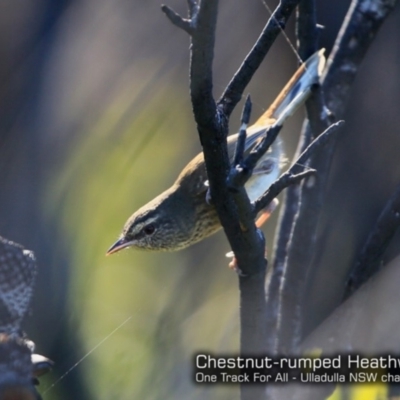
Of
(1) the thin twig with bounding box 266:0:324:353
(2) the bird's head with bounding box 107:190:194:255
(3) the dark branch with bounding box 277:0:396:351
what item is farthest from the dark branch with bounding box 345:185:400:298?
(2) the bird's head with bounding box 107:190:194:255

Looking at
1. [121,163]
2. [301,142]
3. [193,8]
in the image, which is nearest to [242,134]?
[193,8]

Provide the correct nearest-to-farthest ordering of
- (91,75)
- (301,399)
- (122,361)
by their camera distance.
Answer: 1. (301,399)
2. (122,361)
3. (91,75)

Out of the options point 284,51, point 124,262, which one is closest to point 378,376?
point 124,262

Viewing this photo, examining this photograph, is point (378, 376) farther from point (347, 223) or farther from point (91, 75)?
point (91, 75)

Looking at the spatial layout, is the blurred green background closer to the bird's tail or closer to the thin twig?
the thin twig

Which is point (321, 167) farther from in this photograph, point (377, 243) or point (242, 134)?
point (242, 134)
